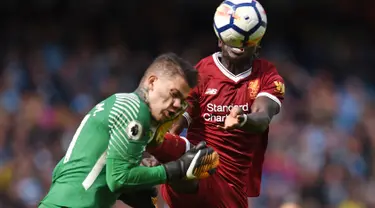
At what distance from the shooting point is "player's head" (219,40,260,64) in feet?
23.2

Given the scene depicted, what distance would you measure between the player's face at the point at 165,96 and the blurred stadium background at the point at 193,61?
22.1 ft

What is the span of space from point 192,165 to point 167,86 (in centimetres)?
58

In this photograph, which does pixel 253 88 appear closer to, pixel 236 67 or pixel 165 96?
pixel 236 67

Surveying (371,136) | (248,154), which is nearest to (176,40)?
(371,136)

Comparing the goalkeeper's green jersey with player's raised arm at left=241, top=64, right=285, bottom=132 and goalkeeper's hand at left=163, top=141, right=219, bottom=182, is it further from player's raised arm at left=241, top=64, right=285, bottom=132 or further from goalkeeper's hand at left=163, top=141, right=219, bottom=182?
player's raised arm at left=241, top=64, right=285, bottom=132

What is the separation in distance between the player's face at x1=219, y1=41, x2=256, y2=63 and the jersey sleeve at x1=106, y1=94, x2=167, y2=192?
4.38 feet

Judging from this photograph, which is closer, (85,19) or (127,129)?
(127,129)

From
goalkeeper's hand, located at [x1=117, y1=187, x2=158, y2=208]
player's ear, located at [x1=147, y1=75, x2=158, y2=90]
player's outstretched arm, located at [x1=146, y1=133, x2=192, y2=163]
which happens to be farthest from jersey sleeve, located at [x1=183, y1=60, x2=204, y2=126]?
player's ear, located at [x1=147, y1=75, x2=158, y2=90]

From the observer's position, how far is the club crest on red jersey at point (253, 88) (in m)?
7.14

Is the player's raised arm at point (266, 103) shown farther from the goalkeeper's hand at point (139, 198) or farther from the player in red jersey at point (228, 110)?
the goalkeeper's hand at point (139, 198)

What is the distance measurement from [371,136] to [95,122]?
9507 millimetres

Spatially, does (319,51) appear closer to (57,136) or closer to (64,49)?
(64,49)

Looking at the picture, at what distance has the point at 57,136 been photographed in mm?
13227

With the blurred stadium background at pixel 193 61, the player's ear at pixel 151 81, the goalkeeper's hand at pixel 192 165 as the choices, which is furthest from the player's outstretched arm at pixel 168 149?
the blurred stadium background at pixel 193 61
